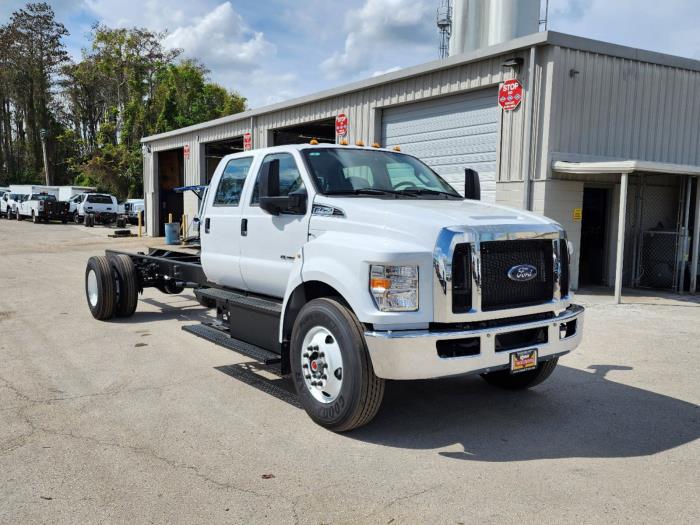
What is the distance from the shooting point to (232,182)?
669 cm

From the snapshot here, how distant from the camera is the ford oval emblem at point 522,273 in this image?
463 cm

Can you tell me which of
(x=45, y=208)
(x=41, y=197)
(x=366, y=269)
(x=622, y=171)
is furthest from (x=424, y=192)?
(x=41, y=197)

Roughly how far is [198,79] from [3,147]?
29556 millimetres

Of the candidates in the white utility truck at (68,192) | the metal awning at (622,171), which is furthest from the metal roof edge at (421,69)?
the white utility truck at (68,192)

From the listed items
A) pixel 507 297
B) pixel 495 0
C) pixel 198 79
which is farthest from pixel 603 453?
pixel 198 79

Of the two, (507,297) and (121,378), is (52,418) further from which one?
(507,297)

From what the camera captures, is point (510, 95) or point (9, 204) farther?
point (9, 204)

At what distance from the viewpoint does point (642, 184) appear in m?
14.2

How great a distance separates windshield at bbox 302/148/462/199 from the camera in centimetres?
549

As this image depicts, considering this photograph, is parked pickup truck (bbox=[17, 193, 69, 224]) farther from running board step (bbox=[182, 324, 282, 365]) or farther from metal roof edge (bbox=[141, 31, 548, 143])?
running board step (bbox=[182, 324, 282, 365])

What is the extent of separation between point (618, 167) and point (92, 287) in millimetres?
9168

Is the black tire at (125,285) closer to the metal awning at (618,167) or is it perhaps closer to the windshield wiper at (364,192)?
the windshield wiper at (364,192)

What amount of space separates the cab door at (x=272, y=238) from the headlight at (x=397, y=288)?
1.07 metres

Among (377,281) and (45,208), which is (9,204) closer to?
(45,208)
